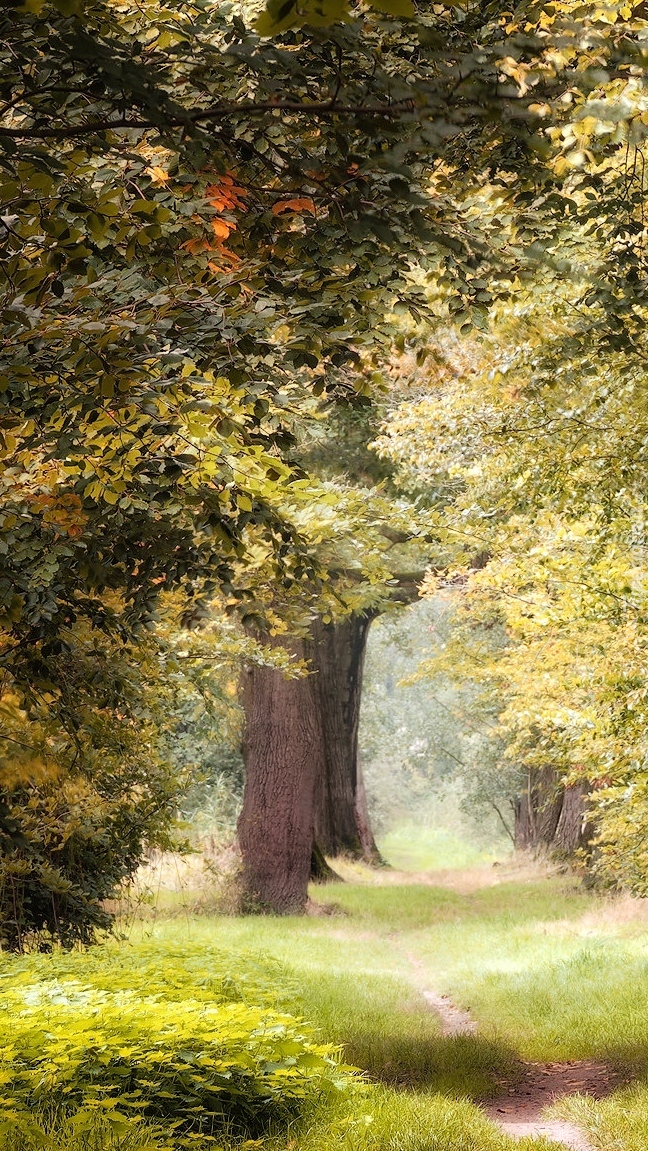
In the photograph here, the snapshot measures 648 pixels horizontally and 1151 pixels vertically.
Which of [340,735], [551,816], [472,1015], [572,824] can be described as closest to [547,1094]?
[472,1015]

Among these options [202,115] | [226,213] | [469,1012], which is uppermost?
[226,213]

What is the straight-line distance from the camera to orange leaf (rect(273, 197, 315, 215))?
4.21 m

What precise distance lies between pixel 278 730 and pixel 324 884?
490 cm

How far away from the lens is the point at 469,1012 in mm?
10664

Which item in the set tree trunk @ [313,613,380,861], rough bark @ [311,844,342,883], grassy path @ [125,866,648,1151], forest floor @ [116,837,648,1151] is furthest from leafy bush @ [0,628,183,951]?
tree trunk @ [313,613,380,861]

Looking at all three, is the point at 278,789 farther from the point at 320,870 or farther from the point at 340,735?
the point at 340,735

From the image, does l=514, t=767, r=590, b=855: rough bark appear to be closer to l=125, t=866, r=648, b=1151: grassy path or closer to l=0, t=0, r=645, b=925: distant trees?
l=125, t=866, r=648, b=1151: grassy path

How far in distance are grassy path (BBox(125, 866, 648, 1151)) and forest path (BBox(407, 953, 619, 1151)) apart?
2cm

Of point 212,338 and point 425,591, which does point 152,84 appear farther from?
point 425,591

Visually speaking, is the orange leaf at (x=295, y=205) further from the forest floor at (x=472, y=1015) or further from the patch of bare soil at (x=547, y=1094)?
the patch of bare soil at (x=547, y=1094)

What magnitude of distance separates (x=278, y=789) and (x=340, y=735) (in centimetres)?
801

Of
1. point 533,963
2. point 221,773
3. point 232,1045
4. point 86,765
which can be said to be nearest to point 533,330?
point 86,765

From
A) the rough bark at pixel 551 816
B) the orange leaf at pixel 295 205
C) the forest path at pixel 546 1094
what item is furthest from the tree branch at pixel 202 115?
the rough bark at pixel 551 816

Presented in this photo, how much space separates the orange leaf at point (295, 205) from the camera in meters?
4.21
